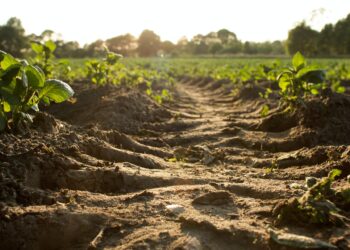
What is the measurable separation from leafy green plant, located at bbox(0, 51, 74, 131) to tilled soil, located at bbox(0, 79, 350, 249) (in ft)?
0.52

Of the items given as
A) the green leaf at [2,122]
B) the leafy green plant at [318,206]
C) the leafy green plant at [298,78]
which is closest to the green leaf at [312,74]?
the leafy green plant at [298,78]

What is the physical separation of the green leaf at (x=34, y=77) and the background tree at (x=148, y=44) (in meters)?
64.5

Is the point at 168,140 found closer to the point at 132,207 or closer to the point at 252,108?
the point at 132,207

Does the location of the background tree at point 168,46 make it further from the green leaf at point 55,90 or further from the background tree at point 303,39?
the green leaf at point 55,90

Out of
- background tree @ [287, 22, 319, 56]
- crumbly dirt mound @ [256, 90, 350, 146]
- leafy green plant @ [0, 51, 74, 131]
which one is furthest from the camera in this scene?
background tree @ [287, 22, 319, 56]

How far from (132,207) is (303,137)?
2784 millimetres

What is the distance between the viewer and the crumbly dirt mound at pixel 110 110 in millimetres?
5566

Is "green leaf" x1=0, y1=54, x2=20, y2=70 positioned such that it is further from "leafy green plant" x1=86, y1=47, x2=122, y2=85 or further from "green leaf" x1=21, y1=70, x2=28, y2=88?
"leafy green plant" x1=86, y1=47, x2=122, y2=85

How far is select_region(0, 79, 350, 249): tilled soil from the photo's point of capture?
2.04 m

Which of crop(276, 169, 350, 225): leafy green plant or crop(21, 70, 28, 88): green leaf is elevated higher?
crop(21, 70, 28, 88): green leaf

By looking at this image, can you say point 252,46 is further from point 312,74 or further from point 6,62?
point 6,62

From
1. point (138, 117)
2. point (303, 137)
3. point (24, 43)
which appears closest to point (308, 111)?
point (303, 137)

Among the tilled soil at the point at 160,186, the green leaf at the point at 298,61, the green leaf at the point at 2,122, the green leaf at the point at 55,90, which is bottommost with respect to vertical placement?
the tilled soil at the point at 160,186

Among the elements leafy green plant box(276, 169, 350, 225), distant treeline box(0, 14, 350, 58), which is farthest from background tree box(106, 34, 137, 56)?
leafy green plant box(276, 169, 350, 225)
